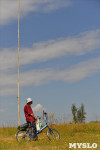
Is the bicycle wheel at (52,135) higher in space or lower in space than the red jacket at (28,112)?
lower

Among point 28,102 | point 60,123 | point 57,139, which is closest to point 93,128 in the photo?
point 60,123

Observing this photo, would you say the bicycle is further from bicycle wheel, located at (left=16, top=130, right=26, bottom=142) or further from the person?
the person

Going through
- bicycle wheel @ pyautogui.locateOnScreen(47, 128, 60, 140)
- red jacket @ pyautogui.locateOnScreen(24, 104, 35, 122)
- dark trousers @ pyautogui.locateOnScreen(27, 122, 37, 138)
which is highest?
red jacket @ pyautogui.locateOnScreen(24, 104, 35, 122)

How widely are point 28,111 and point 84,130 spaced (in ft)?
25.0

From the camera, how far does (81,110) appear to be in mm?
78062

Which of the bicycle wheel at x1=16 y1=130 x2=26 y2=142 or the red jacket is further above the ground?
the red jacket

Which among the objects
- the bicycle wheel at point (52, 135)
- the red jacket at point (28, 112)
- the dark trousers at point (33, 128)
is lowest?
the bicycle wheel at point (52, 135)

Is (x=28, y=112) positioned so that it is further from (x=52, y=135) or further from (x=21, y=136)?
(x=52, y=135)

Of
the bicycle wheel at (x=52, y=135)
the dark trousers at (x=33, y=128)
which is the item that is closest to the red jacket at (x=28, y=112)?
the dark trousers at (x=33, y=128)

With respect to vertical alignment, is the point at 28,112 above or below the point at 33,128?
above

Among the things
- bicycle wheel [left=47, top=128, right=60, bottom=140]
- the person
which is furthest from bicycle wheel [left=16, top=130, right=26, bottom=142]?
bicycle wheel [left=47, top=128, right=60, bottom=140]

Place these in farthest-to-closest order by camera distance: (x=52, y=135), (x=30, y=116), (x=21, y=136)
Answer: (x=52, y=135) → (x=21, y=136) → (x=30, y=116)

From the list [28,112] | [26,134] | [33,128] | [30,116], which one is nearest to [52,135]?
[33,128]

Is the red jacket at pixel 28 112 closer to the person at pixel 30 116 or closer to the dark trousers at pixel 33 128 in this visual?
the person at pixel 30 116
